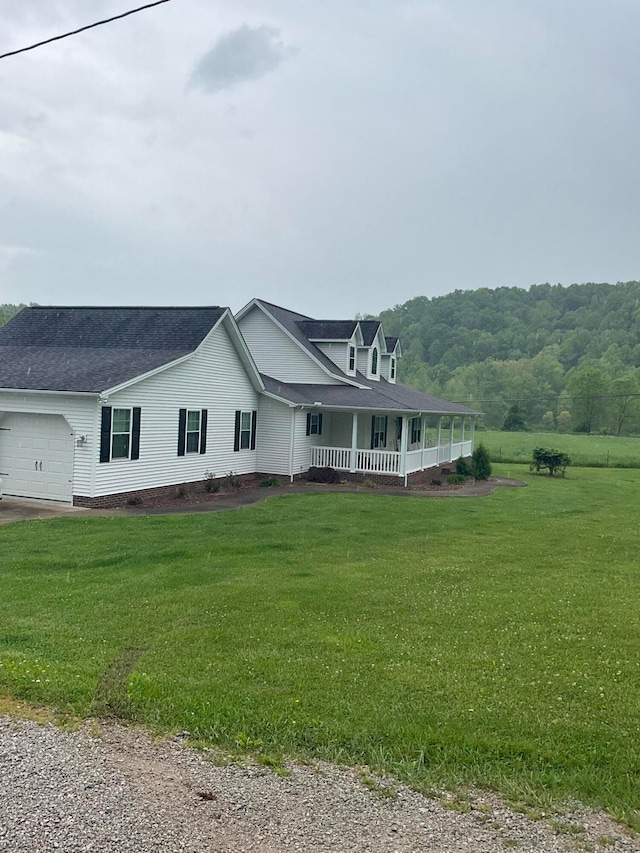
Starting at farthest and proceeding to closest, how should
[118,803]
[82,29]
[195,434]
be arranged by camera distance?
[195,434]
[82,29]
[118,803]

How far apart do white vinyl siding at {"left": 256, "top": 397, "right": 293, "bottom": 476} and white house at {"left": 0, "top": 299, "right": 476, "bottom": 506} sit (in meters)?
0.04

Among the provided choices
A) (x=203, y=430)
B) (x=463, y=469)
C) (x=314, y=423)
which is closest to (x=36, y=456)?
(x=203, y=430)

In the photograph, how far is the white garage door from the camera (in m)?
17.3

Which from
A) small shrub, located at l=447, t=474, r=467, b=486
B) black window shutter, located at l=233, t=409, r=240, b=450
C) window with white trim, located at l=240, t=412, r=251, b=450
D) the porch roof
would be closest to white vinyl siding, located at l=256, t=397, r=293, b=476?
the porch roof

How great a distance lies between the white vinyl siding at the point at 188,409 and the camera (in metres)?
17.8

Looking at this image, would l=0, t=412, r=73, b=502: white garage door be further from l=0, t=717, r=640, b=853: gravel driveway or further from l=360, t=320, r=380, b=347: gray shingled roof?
l=360, t=320, r=380, b=347: gray shingled roof

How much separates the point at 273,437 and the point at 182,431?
5235 mm

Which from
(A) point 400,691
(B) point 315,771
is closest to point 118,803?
(B) point 315,771

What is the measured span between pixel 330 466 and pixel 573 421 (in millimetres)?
66993

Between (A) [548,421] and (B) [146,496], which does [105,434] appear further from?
(A) [548,421]

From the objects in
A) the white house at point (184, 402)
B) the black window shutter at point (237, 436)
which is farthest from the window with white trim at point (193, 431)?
the black window shutter at point (237, 436)

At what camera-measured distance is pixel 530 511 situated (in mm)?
19547

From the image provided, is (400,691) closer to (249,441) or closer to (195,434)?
(195,434)

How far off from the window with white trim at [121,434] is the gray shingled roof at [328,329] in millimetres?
13405
